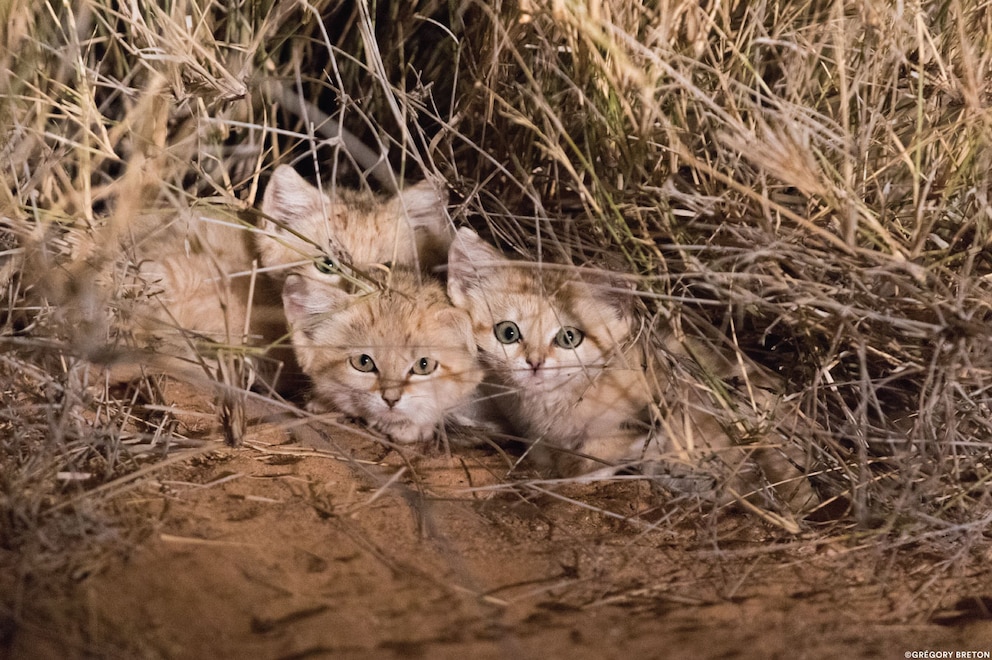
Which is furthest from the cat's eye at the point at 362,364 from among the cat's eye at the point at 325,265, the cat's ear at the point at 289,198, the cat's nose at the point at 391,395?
the cat's ear at the point at 289,198

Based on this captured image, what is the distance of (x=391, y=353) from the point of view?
6.50 ft

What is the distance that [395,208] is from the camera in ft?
7.50

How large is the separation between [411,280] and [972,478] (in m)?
1.48

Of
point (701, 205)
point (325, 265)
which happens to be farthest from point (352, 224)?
Result: point (701, 205)

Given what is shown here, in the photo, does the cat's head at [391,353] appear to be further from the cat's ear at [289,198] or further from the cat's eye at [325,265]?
the cat's ear at [289,198]

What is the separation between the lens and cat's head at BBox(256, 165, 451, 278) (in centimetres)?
219

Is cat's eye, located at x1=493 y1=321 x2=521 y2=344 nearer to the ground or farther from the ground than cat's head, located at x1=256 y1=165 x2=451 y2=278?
nearer to the ground

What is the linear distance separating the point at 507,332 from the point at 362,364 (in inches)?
15.9

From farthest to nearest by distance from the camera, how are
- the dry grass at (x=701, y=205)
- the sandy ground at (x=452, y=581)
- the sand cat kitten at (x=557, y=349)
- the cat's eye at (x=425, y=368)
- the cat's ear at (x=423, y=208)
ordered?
the cat's ear at (x=423, y=208), the cat's eye at (x=425, y=368), the sand cat kitten at (x=557, y=349), the dry grass at (x=701, y=205), the sandy ground at (x=452, y=581)

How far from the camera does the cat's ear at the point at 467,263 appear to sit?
1.85 m

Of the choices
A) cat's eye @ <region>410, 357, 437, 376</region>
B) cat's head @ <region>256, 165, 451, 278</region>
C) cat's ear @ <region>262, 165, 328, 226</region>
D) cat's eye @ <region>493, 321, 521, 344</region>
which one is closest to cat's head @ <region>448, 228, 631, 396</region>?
cat's eye @ <region>493, 321, 521, 344</region>

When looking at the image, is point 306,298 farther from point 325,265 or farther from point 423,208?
point 423,208

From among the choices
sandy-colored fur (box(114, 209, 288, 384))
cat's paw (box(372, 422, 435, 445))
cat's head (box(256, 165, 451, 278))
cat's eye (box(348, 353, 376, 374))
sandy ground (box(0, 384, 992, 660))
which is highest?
cat's head (box(256, 165, 451, 278))

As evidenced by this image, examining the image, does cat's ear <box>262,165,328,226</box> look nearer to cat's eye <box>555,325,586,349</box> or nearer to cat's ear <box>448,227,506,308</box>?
cat's ear <box>448,227,506,308</box>
